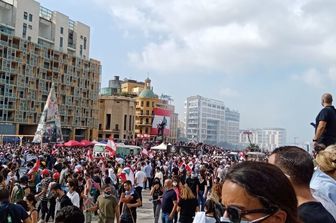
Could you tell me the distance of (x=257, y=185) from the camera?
1.77m

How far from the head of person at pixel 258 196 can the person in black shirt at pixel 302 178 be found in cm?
55

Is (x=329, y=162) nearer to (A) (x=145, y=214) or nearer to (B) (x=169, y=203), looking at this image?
(B) (x=169, y=203)

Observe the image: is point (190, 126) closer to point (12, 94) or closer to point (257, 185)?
point (12, 94)

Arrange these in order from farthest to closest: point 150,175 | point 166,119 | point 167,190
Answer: point 166,119, point 150,175, point 167,190


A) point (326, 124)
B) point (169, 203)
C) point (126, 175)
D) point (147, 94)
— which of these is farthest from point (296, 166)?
point (147, 94)

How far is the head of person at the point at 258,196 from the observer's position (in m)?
1.74

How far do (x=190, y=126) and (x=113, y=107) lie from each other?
103m

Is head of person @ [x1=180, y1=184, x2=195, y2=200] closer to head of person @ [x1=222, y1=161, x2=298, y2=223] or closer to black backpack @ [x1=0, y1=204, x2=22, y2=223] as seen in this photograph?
black backpack @ [x1=0, y1=204, x2=22, y2=223]

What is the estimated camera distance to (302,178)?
263cm

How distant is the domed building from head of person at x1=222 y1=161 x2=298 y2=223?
113851mm

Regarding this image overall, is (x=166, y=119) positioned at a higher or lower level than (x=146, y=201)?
higher

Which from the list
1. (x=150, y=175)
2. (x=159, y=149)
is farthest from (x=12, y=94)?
(x=150, y=175)

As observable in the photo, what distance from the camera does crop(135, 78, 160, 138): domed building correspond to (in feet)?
383

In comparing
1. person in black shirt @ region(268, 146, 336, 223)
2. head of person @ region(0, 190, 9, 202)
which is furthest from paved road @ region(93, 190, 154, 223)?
person in black shirt @ region(268, 146, 336, 223)
